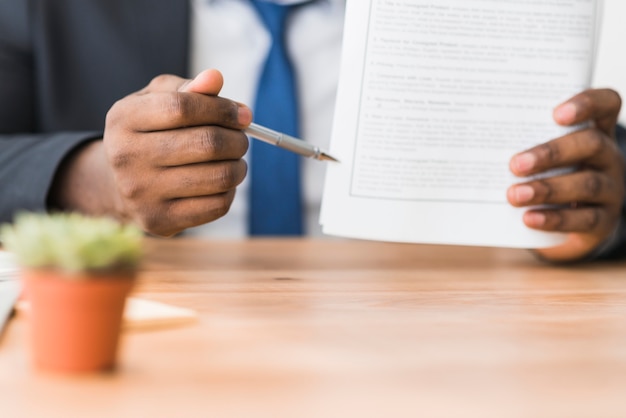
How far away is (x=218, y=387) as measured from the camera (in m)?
0.40

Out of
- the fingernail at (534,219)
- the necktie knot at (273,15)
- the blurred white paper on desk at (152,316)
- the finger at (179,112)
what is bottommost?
the blurred white paper on desk at (152,316)

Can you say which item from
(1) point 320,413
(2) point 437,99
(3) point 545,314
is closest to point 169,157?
(2) point 437,99

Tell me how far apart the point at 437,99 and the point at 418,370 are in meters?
0.55

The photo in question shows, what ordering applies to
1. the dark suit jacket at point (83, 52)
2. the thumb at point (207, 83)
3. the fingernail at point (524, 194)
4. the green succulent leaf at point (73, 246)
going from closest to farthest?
1. the green succulent leaf at point (73, 246)
2. the thumb at point (207, 83)
3. the fingernail at point (524, 194)
4. the dark suit jacket at point (83, 52)

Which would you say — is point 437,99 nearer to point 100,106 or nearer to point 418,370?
point 418,370

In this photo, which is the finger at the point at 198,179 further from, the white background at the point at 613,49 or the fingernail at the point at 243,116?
the white background at the point at 613,49

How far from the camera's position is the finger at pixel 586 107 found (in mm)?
973

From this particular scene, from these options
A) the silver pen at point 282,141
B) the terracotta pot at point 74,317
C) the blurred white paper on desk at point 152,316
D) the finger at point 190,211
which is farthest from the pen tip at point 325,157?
the terracotta pot at point 74,317

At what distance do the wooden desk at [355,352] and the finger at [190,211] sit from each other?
6 cm

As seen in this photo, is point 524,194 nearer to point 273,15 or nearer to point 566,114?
point 566,114

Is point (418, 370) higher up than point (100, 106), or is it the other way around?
point (100, 106)

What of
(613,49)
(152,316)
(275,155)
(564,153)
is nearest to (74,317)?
(152,316)

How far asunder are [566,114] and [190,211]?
464 millimetres

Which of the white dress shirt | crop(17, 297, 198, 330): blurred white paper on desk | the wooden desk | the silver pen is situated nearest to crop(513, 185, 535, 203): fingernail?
the wooden desk
